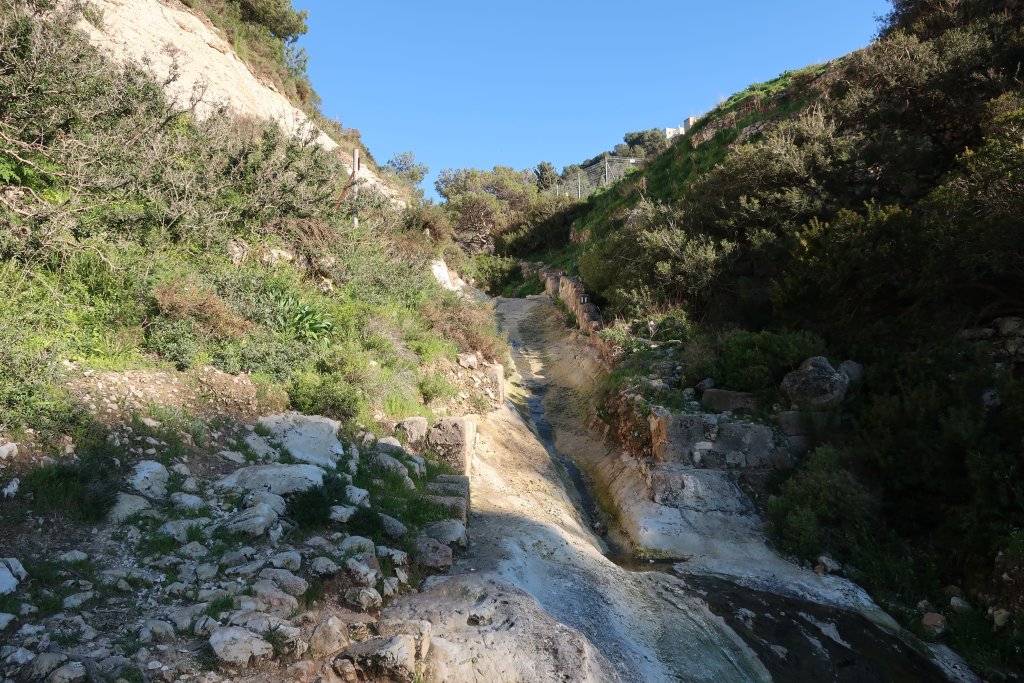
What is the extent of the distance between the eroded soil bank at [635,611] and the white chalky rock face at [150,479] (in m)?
2.59

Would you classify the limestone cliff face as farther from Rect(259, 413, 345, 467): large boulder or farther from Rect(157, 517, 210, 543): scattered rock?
Rect(157, 517, 210, 543): scattered rock

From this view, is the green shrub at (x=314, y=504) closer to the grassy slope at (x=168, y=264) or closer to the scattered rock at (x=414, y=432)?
the grassy slope at (x=168, y=264)

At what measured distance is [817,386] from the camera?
1022 centimetres

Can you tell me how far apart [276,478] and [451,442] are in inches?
122

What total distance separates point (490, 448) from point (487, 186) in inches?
1463

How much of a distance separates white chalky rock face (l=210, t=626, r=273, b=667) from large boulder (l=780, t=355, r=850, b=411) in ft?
29.1

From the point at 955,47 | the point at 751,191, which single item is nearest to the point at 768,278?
the point at 751,191

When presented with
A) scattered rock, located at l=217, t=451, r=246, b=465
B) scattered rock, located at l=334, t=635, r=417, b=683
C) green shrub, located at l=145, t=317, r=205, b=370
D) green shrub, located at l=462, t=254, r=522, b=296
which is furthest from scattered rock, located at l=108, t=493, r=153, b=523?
green shrub, located at l=462, t=254, r=522, b=296

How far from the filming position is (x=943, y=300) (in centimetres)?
1023

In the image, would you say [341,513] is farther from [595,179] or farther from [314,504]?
[595,179]

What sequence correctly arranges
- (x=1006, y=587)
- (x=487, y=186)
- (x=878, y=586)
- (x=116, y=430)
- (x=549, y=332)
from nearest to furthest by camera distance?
(x=116, y=430) → (x=1006, y=587) → (x=878, y=586) → (x=549, y=332) → (x=487, y=186)

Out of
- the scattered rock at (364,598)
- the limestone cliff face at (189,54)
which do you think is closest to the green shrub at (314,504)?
the scattered rock at (364,598)

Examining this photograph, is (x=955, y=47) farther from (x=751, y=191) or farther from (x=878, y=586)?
(x=878, y=586)

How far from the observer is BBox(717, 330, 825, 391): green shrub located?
10.9 meters
